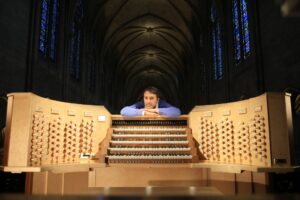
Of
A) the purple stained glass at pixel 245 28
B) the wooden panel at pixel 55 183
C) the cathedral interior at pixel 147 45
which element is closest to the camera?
the wooden panel at pixel 55 183

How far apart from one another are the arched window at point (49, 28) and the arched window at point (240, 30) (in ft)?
26.1

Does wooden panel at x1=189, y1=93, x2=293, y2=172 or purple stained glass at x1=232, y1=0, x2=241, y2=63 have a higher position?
purple stained glass at x1=232, y1=0, x2=241, y2=63

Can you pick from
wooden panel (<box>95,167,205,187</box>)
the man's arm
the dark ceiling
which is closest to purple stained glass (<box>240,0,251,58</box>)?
the dark ceiling

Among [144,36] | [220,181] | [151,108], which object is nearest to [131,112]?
[151,108]

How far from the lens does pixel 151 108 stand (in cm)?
503

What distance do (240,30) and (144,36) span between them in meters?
15.1

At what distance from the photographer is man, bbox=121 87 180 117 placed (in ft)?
15.8

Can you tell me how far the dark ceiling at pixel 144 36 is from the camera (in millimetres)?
19914

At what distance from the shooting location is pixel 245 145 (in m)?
4.04

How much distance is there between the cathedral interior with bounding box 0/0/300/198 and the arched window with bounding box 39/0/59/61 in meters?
0.04

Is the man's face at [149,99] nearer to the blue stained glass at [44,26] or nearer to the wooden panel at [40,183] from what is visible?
the wooden panel at [40,183]

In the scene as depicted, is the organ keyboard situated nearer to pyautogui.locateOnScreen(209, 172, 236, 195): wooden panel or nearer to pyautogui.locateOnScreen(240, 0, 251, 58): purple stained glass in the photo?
pyautogui.locateOnScreen(209, 172, 236, 195): wooden panel

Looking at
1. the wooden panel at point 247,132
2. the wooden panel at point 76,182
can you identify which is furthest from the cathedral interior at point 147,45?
the wooden panel at point 76,182

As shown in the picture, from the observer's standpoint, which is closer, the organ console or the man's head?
the organ console
